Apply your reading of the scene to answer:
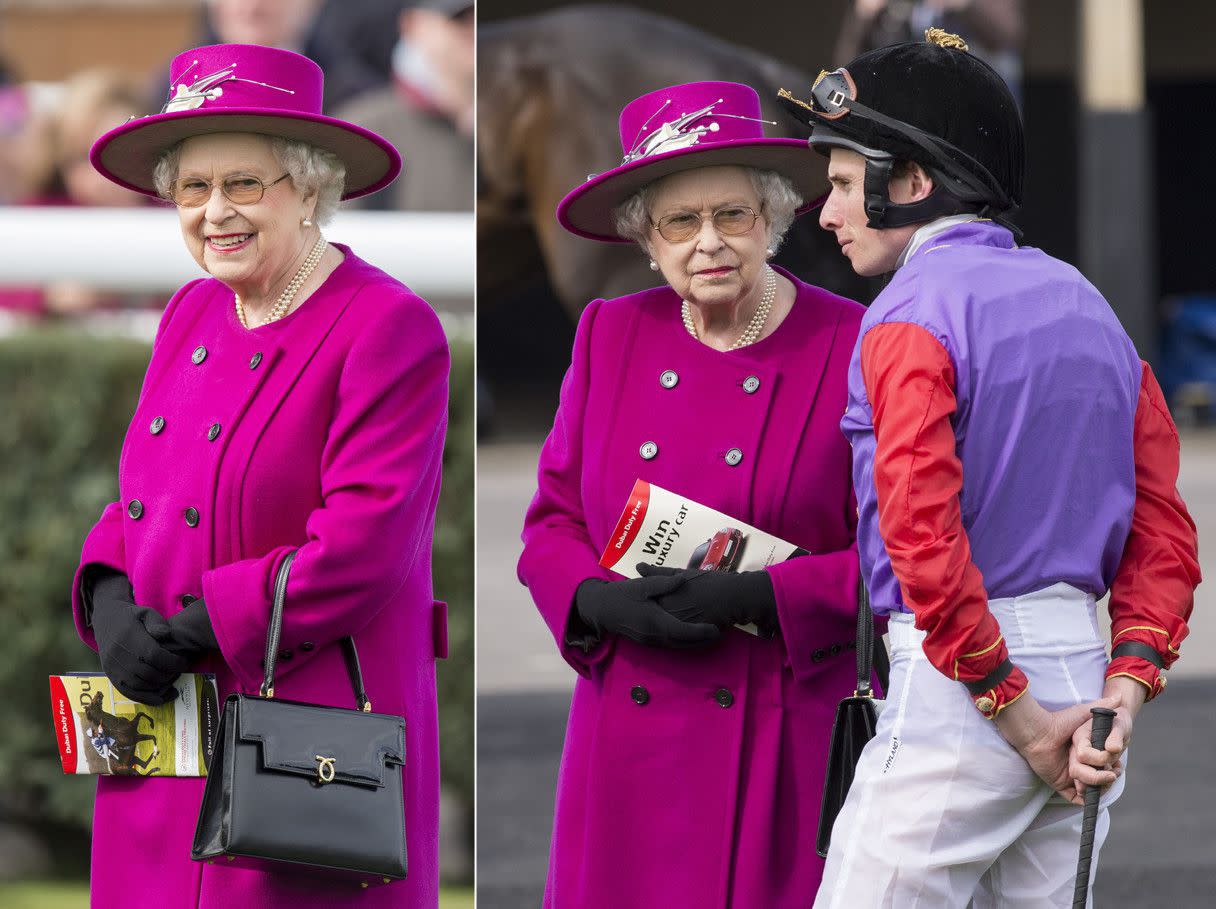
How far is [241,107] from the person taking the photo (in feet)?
9.71

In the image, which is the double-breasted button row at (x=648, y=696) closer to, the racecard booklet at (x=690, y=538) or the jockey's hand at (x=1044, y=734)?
the racecard booklet at (x=690, y=538)

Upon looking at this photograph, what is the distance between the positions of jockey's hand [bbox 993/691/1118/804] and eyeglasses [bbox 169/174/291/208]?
1426 millimetres

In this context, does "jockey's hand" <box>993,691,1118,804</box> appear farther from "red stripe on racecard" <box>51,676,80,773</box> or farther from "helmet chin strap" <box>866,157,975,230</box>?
"red stripe on racecard" <box>51,676,80,773</box>

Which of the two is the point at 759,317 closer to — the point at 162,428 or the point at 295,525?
the point at 295,525

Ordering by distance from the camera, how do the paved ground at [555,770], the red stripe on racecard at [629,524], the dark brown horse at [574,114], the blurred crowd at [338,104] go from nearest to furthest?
the red stripe on racecard at [629,524], the paved ground at [555,770], the dark brown horse at [574,114], the blurred crowd at [338,104]

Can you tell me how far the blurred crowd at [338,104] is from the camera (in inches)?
297

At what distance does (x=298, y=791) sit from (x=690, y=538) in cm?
74

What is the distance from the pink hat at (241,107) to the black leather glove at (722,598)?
2.88ft

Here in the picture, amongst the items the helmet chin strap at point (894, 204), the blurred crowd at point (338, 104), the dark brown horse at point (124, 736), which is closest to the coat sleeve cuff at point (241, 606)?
the dark brown horse at point (124, 736)

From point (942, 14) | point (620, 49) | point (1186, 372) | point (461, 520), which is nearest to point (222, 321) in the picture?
point (461, 520)

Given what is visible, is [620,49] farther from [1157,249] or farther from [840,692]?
[1157,249]

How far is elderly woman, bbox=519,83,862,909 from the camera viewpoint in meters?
3.03

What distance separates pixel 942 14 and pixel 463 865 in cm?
609

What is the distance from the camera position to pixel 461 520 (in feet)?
18.3
